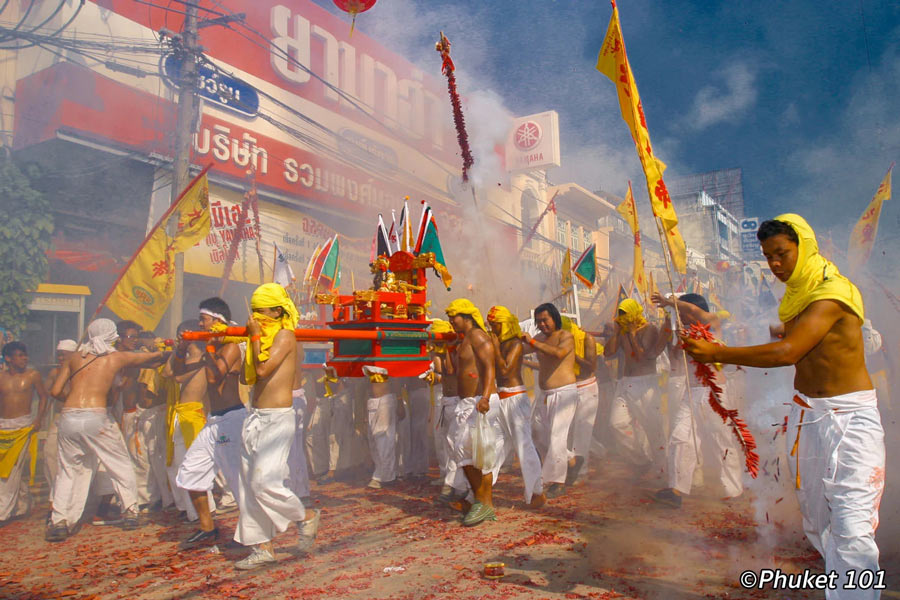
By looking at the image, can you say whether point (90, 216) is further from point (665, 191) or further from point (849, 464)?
point (849, 464)

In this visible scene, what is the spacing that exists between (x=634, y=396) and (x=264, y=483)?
491cm

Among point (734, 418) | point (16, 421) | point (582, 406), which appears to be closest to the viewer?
point (734, 418)

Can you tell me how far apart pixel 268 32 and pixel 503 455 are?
15.4 meters

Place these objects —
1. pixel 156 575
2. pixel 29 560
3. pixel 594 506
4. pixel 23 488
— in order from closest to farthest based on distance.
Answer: pixel 156 575
pixel 29 560
pixel 594 506
pixel 23 488

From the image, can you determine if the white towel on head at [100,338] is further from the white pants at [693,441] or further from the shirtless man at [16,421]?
the white pants at [693,441]

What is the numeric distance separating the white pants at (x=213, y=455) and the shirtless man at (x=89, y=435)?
1257 millimetres

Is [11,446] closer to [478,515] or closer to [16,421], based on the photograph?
[16,421]

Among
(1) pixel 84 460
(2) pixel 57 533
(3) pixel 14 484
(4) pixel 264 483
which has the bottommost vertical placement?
(2) pixel 57 533

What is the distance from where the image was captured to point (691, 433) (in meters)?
5.83

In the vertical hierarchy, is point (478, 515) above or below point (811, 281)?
below

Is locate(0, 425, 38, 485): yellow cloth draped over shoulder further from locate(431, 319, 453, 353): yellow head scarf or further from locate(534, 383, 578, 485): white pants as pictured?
locate(534, 383, 578, 485): white pants

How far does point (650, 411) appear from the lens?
750 centimetres

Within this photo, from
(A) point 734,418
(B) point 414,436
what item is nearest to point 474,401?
(B) point 414,436

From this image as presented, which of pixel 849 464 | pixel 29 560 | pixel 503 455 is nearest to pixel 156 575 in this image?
pixel 29 560
